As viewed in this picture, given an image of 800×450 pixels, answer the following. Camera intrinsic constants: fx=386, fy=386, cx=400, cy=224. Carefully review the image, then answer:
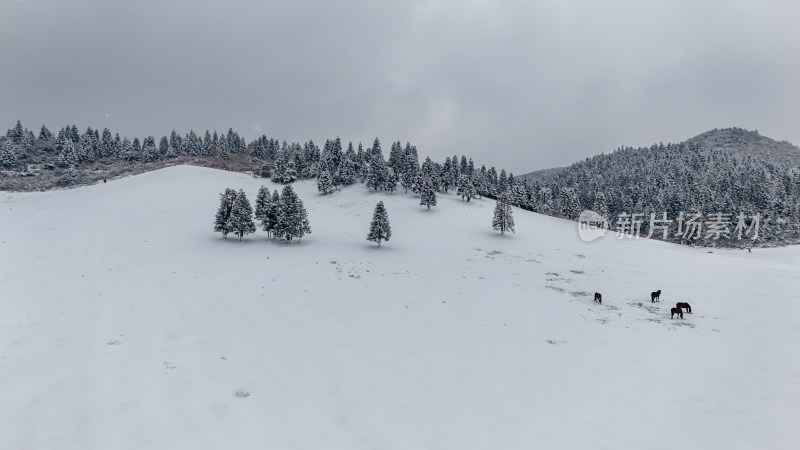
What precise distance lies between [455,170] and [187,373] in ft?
336

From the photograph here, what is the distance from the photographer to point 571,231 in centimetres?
8388

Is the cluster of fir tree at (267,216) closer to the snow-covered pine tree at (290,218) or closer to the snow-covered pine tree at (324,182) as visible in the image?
the snow-covered pine tree at (290,218)

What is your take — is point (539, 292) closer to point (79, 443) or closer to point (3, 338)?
point (79, 443)

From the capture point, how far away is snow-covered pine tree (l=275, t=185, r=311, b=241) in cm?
5559

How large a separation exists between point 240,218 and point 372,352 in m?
40.4

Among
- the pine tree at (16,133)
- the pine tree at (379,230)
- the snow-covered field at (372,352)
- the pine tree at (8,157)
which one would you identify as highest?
the pine tree at (16,133)

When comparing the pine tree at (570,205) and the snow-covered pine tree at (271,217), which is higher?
the pine tree at (570,205)

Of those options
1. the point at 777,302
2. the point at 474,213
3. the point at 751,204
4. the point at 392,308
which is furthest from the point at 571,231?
the point at 751,204

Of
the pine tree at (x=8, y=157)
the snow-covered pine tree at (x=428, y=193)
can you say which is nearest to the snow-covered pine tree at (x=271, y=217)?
the snow-covered pine tree at (x=428, y=193)

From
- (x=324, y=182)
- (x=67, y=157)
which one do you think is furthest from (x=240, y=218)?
(x=67, y=157)

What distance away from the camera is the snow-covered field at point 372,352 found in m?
14.0

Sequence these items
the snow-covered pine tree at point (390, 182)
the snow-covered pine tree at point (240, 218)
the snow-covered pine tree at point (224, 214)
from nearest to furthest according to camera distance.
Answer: the snow-covered pine tree at point (240, 218) < the snow-covered pine tree at point (224, 214) < the snow-covered pine tree at point (390, 182)

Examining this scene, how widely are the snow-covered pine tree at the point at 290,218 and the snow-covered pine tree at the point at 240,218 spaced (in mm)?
4048

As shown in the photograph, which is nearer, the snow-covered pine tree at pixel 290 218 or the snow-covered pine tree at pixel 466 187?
the snow-covered pine tree at pixel 290 218
